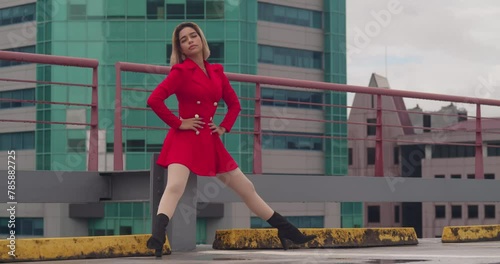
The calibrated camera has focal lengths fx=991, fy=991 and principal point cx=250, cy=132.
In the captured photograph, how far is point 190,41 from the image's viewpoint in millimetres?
7855

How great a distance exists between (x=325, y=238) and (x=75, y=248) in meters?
2.88

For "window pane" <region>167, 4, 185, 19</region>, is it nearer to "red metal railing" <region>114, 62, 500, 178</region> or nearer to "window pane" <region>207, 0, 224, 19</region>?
"window pane" <region>207, 0, 224, 19</region>

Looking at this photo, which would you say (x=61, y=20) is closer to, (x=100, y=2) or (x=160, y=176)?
(x=100, y=2)

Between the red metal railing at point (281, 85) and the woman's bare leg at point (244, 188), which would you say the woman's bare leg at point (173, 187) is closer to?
the woman's bare leg at point (244, 188)

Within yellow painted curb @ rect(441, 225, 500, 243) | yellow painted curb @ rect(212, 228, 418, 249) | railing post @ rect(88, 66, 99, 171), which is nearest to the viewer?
yellow painted curb @ rect(212, 228, 418, 249)

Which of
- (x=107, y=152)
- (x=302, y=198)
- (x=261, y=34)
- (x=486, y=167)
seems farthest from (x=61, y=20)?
(x=302, y=198)

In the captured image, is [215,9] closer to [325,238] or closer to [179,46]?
[325,238]

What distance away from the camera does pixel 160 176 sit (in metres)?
8.87

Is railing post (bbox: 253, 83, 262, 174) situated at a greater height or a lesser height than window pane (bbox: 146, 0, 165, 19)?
lesser

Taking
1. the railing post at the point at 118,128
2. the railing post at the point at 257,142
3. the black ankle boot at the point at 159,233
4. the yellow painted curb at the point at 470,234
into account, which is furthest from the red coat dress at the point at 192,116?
the yellow painted curb at the point at 470,234

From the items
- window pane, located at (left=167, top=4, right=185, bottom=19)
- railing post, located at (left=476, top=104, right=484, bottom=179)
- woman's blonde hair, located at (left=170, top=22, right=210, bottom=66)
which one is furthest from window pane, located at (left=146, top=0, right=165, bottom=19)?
woman's blonde hair, located at (left=170, top=22, right=210, bottom=66)

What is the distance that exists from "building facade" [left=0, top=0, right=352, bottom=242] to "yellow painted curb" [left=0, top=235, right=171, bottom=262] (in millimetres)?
51525

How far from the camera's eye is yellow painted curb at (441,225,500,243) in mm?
11602

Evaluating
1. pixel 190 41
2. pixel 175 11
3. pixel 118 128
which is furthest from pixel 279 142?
pixel 190 41
